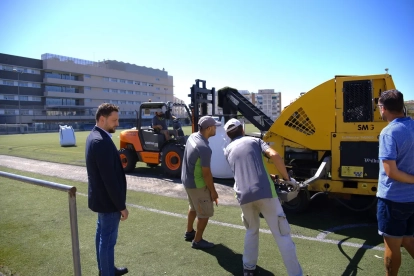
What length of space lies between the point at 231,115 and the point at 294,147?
3292mm

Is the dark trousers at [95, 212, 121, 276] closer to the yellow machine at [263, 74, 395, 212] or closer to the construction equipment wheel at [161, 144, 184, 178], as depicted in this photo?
the yellow machine at [263, 74, 395, 212]

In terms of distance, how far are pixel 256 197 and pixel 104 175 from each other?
1.53 m

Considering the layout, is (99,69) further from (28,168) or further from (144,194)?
(144,194)

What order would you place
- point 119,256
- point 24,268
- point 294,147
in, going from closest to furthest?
1. point 24,268
2. point 119,256
3. point 294,147

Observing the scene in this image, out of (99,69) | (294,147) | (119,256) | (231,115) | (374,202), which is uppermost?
(99,69)

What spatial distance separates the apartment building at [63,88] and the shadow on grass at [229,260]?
53902 mm

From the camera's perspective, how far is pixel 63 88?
6806 cm

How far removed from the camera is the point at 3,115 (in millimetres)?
54250

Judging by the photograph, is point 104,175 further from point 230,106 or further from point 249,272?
point 230,106

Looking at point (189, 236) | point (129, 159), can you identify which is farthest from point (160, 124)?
point (189, 236)

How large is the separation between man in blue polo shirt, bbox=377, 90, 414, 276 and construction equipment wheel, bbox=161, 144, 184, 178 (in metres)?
6.89

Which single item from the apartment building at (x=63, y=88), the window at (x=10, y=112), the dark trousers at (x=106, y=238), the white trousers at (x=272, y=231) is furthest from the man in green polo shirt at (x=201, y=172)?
the window at (x=10, y=112)

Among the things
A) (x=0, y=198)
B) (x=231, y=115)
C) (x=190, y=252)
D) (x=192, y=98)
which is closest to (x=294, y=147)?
(x=190, y=252)

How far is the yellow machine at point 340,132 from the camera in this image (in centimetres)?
489
